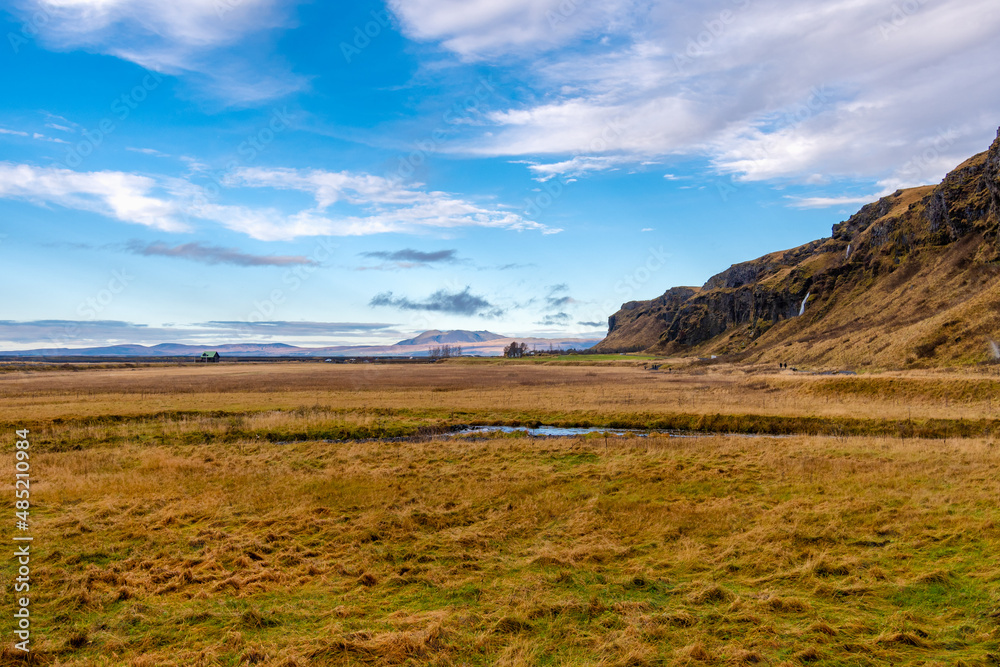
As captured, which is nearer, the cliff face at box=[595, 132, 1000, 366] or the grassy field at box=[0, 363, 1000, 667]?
the grassy field at box=[0, 363, 1000, 667]

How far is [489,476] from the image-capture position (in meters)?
20.7

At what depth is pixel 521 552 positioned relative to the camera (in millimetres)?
12992

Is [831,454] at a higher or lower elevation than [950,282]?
lower

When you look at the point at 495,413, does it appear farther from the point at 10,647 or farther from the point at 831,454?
the point at 10,647

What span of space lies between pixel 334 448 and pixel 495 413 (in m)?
16.6

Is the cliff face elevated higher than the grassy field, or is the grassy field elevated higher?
the cliff face

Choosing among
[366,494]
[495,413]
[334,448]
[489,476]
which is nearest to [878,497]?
[489,476]

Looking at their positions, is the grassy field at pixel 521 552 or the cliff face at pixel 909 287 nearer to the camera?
the grassy field at pixel 521 552

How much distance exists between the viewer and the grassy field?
8.79 metres

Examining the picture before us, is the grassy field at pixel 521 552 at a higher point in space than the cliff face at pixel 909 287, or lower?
lower

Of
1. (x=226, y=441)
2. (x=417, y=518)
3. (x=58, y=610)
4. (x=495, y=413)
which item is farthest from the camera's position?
(x=495, y=413)

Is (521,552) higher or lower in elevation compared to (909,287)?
lower

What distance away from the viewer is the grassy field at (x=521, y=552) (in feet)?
28.8

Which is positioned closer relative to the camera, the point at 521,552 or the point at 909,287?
the point at 521,552
